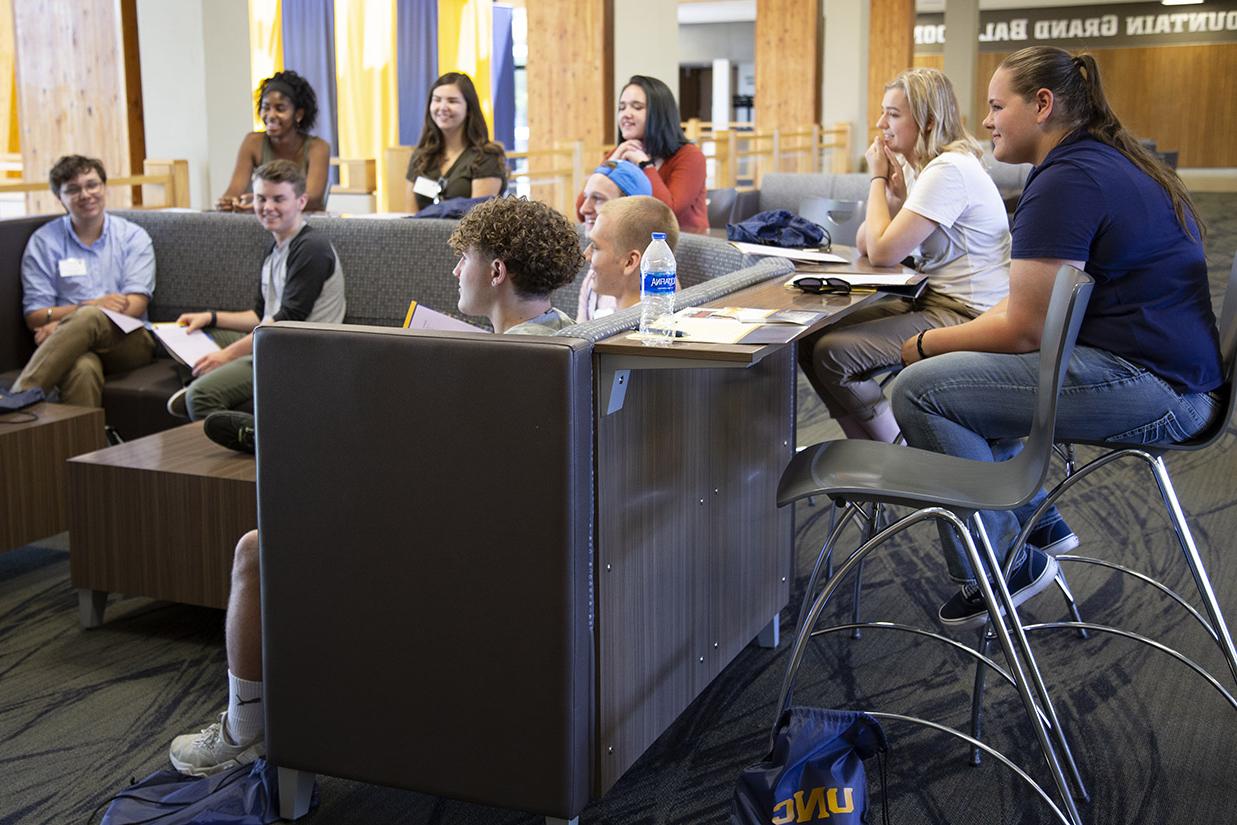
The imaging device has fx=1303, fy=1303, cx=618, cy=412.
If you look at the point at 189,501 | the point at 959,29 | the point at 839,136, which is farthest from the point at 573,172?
the point at 959,29

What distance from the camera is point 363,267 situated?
15.2ft

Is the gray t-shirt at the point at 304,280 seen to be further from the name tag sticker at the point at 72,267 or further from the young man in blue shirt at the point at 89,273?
the name tag sticker at the point at 72,267

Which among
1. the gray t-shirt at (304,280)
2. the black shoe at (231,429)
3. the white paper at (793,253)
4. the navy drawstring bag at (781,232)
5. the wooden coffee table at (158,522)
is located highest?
the navy drawstring bag at (781,232)

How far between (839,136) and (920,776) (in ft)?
40.9

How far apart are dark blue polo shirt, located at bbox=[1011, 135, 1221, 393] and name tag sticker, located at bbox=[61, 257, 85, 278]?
357cm

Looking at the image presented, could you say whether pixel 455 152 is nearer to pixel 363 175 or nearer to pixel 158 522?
pixel 158 522

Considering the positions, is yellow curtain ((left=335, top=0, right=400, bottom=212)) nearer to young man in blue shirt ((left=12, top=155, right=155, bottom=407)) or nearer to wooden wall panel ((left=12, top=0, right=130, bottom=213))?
wooden wall panel ((left=12, top=0, right=130, bottom=213))

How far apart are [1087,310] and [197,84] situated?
212 inches

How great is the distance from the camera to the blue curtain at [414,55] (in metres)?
12.4

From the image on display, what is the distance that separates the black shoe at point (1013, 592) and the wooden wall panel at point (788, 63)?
12178 mm

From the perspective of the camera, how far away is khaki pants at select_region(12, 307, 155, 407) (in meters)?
4.32

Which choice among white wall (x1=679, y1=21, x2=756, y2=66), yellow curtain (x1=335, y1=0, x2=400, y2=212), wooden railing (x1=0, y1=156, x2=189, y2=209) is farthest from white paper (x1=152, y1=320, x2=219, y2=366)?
→ white wall (x1=679, y1=21, x2=756, y2=66)

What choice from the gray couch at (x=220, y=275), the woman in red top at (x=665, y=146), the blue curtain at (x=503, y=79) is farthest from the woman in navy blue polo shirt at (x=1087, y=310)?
the blue curtain at (x=503, y=79)

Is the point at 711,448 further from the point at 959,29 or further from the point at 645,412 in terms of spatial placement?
the point at 959,29
